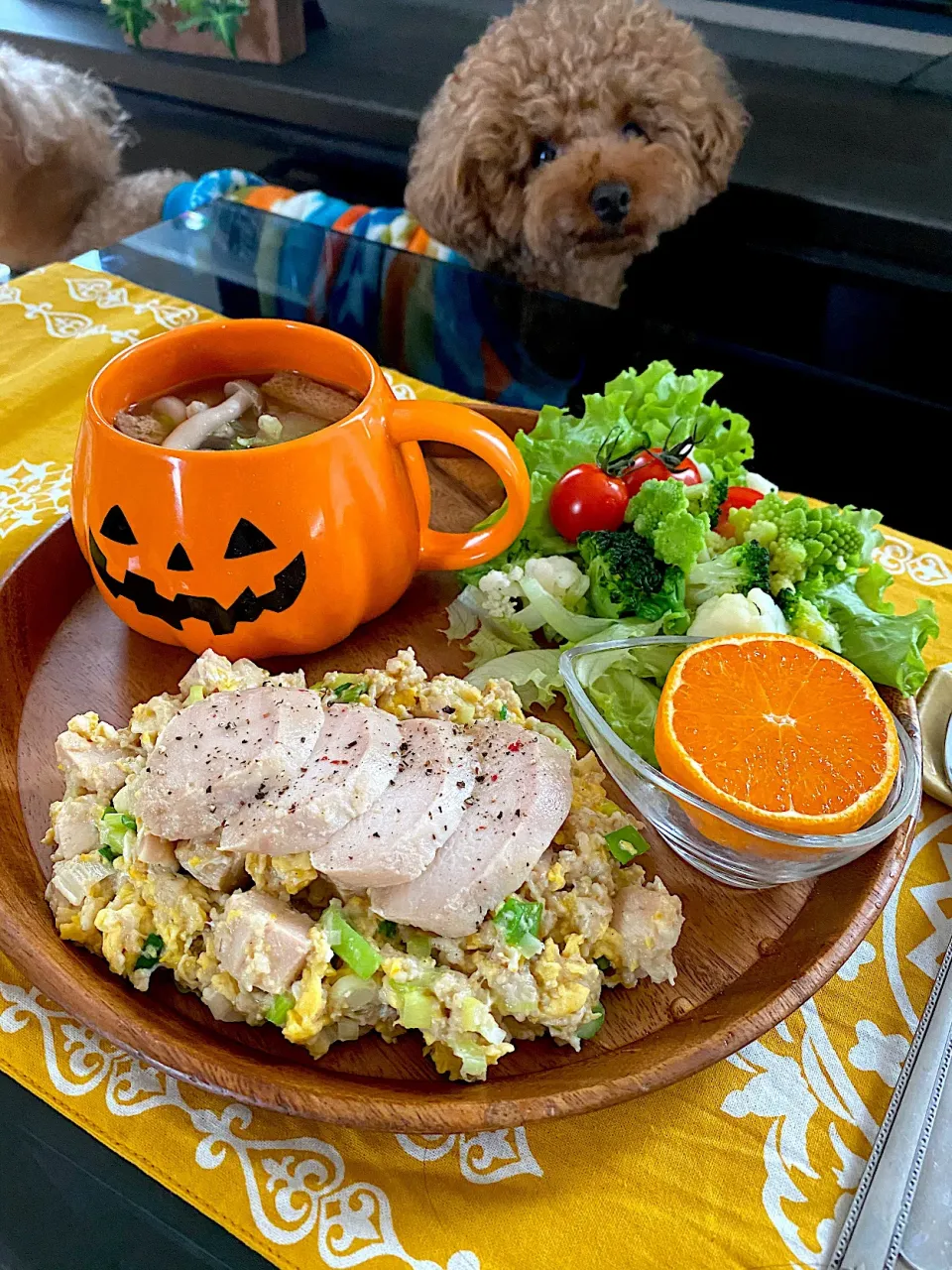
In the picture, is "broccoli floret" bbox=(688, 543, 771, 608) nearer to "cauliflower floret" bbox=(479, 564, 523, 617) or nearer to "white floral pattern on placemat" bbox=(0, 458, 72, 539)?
"cauliflower floret" bbox=(479, 564, 523, 617)

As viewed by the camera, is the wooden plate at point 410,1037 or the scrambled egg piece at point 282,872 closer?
the wooden plate at point 410,1037

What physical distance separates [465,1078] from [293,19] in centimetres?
375

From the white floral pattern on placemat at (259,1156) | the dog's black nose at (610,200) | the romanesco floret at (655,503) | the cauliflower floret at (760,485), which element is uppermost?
the dog's black nose at (610,200)

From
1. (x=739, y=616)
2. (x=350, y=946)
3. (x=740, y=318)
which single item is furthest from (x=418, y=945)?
(x=740, y=318)

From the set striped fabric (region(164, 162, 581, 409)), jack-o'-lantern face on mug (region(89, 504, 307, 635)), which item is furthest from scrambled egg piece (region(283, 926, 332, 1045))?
striped fabric (region(164, 162, 581, 409))

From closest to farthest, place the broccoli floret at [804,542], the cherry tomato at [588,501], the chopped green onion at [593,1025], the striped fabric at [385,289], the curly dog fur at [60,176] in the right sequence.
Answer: the chopped green onion at [593,1025] → the broccoli floret at [804,542] → the cherry tomato at [588,501] → the striped fabric at [385,289] → the curly dog fur at [60,176]

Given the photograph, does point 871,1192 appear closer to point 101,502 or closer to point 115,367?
point 101,502

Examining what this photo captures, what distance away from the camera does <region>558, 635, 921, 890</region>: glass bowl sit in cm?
121

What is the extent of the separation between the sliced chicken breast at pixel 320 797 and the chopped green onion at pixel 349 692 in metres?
0.17

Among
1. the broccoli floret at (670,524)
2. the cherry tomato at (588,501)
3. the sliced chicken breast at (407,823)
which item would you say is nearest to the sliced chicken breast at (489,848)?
the sliced chicken breast at (407,823)

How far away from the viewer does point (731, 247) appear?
10.4ft

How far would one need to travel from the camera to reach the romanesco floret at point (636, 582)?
170 centimetres

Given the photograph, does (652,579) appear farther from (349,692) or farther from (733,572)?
(349,692)

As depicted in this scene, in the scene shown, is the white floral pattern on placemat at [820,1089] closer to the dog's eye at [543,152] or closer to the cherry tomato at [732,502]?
the cherry tomato at [732,502]
